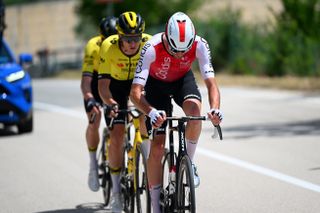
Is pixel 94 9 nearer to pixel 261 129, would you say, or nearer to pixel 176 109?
pixel 176 109

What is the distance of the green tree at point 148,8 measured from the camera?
3928 cm

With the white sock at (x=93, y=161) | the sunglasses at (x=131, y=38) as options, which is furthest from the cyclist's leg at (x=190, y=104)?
the white sock at (x=93, y=161)

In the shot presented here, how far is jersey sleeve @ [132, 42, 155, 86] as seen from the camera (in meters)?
7.32

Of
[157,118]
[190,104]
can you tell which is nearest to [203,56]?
[190,104]

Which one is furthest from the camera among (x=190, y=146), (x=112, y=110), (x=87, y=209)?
(x=87, y=209)

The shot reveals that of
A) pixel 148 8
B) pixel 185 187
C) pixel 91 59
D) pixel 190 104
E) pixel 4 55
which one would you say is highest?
pixel 148 8

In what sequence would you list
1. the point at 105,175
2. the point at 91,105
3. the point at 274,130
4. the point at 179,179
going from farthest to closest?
the point at 274,130, the point at 105,175, the point at 91,105, the point at 179,179

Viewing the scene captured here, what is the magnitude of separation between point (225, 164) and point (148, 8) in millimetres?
28209

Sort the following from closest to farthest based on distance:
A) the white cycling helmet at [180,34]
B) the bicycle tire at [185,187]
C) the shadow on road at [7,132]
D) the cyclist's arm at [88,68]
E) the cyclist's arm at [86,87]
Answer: the bicycle tire at [185,187], the white cycling helmet at [180,34], the cyclist's arm at [86,87], the cyclist's arm at [88,68], the shadow on road at [7,132]

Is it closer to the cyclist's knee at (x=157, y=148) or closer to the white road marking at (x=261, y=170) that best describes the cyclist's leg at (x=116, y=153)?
the cyclist's knee at (x=157, y=148)

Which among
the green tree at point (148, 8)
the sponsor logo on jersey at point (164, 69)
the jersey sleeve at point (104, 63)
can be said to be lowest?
the sponsor logo on jersey at point (164, 69)

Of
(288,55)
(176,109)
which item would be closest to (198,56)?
(176,109)

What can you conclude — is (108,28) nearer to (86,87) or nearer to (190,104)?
(86,87)

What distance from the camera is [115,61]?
345 inches
